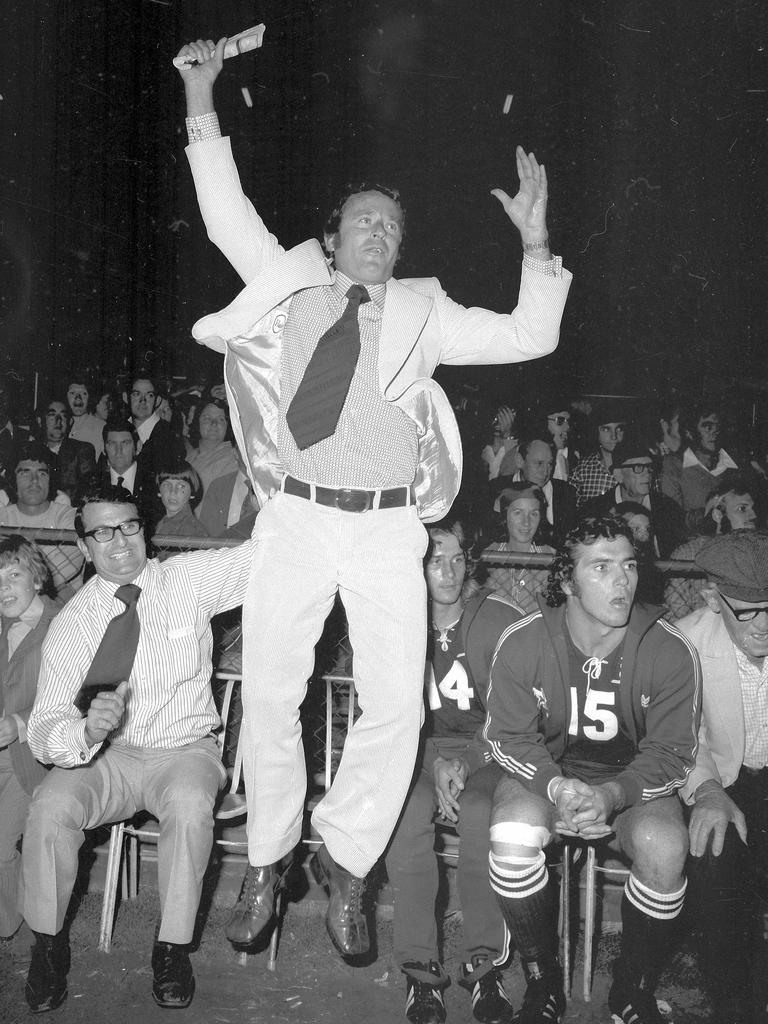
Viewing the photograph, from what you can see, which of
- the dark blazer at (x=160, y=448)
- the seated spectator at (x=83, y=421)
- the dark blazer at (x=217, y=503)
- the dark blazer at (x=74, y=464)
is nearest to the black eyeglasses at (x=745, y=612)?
the dark blazer at (x=217, y=503)

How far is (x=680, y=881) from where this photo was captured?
2.82 m

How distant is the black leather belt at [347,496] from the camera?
2.85 meters

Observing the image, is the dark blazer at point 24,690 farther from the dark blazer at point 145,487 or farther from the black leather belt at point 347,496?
the black leather belt at point 347,496

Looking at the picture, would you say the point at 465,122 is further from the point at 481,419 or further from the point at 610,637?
the point at 610,637

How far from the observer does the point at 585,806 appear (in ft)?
9.20

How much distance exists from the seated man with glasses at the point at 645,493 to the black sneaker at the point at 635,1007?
6.18 feet

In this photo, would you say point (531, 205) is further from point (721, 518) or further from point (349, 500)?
point (721, 518)

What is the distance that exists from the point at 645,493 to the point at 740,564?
2186 mm

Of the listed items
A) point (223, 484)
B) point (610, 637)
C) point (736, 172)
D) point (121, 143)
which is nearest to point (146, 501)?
point (223, 484)

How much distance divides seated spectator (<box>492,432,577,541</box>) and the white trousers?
89.5 inches

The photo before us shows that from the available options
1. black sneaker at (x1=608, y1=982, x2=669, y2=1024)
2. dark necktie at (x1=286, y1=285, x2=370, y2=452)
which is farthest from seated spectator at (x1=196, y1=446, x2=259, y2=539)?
black sneaker at (x1=608, y1=982, x2=669, y2=1024)

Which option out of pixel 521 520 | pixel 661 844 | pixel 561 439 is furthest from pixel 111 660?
pixel 561 439

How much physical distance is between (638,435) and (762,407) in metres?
2.62

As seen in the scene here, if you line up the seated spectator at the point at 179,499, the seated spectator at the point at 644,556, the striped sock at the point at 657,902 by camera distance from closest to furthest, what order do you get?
the striped sock at the point at 657,902 < the seated spectator at the point at 644,556 < the seated spectator at the point at 179,499
